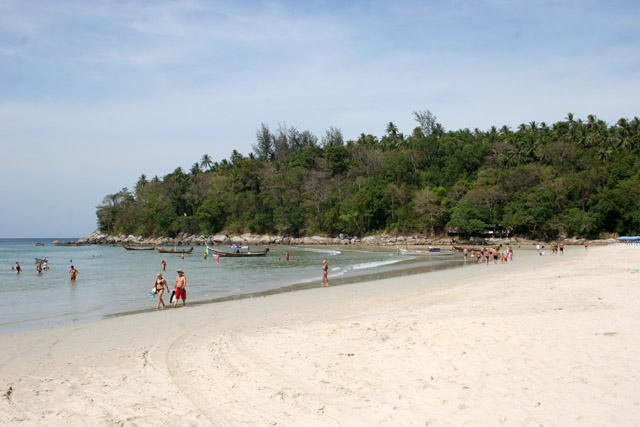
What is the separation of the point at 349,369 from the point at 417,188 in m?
80.7

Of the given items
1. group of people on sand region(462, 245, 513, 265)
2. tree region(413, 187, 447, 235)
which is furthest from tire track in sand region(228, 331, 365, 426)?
tree region(413, 187, 447, 235)

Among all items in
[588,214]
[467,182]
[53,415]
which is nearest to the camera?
[53,415]

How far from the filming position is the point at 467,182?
79.7 m

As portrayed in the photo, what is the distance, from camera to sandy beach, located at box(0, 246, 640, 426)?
214 inches

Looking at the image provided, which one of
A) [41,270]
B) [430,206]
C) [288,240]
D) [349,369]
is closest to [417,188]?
[430,206]

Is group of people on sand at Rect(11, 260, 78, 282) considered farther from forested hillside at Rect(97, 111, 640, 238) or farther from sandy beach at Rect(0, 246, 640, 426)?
forested hillside at Rect(97, 111, 640, 238)

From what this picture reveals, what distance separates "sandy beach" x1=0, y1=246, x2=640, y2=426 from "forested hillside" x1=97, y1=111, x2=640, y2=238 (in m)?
60.5

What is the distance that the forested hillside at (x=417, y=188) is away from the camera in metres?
66.0

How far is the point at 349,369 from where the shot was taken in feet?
23.1

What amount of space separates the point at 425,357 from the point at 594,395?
8.27 feet

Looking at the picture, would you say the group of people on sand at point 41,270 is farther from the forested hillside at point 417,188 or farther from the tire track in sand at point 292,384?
the forested hillside at point 417,188

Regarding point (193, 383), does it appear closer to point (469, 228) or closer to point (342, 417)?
point (342, 417)

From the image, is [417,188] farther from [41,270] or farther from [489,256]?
[41,270]

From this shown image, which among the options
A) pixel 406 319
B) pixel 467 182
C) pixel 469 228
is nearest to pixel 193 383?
pixel 406 319
